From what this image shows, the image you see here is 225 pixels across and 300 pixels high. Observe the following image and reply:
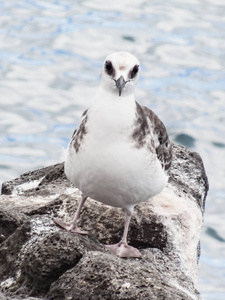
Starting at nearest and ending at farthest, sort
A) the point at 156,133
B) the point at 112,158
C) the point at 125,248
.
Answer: the point at 112,158 → the point at 125,248 → the point at 156,133

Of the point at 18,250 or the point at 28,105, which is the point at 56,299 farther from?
the point at 28,105

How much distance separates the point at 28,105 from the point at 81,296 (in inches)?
510

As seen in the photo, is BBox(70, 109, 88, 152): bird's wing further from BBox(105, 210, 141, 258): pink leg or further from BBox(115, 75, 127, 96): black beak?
BBox(105, 210, 141, 258): pink leg

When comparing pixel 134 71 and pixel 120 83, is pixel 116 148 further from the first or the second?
pixel 134 71

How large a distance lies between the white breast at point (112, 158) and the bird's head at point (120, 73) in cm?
8

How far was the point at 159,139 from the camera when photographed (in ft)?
24.3

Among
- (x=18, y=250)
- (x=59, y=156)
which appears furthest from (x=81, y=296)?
(x=59, y=156)

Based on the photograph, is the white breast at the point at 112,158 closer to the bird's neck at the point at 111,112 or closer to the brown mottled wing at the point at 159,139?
the bird's neck at the point at 111,112

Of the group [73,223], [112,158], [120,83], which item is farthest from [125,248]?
[120,83]

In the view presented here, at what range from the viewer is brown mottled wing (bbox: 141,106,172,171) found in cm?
725

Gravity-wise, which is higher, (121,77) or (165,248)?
(121,77)

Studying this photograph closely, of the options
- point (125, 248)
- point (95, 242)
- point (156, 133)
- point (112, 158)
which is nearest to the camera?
point (112, 158)

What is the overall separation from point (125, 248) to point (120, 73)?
1.41 metres

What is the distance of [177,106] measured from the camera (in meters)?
19.2
